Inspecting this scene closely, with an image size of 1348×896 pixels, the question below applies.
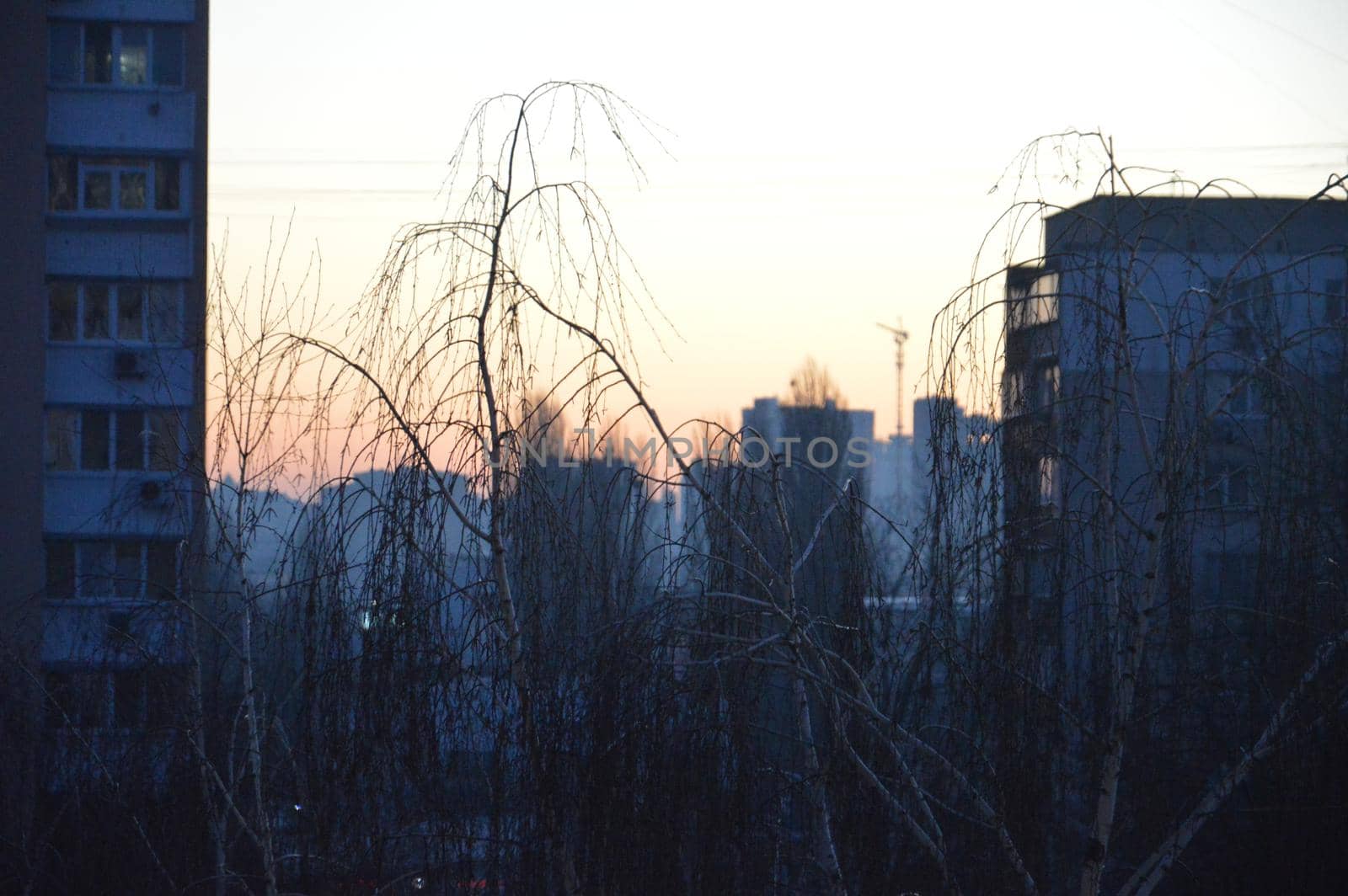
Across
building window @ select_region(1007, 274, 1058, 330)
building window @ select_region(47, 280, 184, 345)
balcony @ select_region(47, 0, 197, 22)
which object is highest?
balcony @ select_region(47, 0, 197, 22)

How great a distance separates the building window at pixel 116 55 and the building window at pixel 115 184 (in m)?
1.02

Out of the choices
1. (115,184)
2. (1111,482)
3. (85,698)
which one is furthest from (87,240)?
(1111,482)

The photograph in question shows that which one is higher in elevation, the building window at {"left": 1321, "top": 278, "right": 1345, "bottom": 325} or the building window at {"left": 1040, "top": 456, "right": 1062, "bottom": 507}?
the building window at {"left": 1321, "top": 278, "right": 1345, "bottom": 325}

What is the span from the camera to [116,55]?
16.0m

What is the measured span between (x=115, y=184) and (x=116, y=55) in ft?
5.52

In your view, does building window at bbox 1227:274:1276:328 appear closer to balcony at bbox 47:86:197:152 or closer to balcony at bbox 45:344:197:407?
balcony at bbox 45:344:197:407

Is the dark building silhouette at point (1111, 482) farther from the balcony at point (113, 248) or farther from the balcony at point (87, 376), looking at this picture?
the balcony at point (113, 248)

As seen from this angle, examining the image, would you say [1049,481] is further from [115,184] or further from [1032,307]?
[115,184]

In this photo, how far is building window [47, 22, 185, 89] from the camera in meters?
15.9

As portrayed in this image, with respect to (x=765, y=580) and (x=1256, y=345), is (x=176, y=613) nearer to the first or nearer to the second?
(x=765, y=580)

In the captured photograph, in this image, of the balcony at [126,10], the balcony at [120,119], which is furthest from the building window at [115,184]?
the balcony at [126,10]

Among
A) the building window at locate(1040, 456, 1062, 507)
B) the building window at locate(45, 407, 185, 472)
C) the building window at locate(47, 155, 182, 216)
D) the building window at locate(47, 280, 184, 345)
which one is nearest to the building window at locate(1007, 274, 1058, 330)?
the building window at locate(1040, 456, 1062, 507)

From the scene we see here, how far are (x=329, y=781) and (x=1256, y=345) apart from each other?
399 cm

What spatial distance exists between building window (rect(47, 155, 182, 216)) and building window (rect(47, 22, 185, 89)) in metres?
1.02
